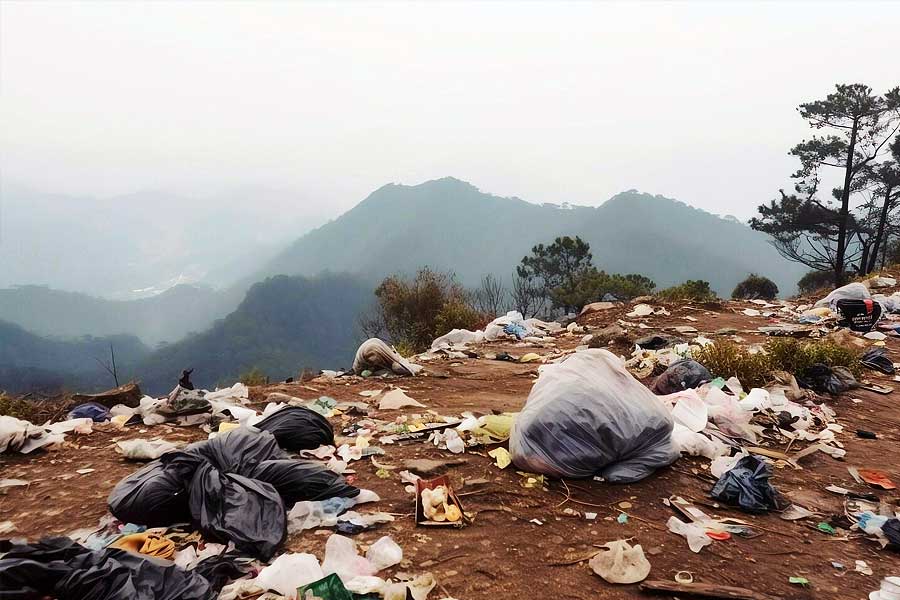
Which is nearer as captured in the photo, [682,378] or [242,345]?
[682,378]

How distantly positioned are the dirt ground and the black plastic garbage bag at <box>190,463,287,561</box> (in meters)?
0.13

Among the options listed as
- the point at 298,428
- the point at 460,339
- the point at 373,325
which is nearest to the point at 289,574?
the point at 298,428

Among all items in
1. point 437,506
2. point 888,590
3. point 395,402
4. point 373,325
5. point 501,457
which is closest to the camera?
point 888,590

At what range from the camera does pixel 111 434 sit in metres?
3.91

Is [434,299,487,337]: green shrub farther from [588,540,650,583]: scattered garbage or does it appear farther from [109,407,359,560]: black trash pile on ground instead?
[588,540,650,583]: scattered garbage

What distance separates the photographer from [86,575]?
5.40ft

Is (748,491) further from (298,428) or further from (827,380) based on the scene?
(827,380)

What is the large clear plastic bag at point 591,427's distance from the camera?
9.24ft

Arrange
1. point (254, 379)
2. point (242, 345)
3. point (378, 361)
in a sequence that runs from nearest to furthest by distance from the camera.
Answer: point (378, 361), point (254, 379), point (242, 345)

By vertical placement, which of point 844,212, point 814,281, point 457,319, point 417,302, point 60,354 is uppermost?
point 844,212

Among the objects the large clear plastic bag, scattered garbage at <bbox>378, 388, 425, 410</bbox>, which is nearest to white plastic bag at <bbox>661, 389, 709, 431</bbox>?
the large clear plastic bag

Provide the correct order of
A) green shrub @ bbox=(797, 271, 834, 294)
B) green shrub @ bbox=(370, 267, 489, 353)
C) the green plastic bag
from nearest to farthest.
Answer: the green plastic bag
green shrub @ bbox=(370, 267, 489, 353)
green shrub @ bbox=(797, 271, 834, 294)

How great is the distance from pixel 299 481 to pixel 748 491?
2.37 metres

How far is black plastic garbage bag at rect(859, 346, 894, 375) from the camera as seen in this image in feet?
18.7
